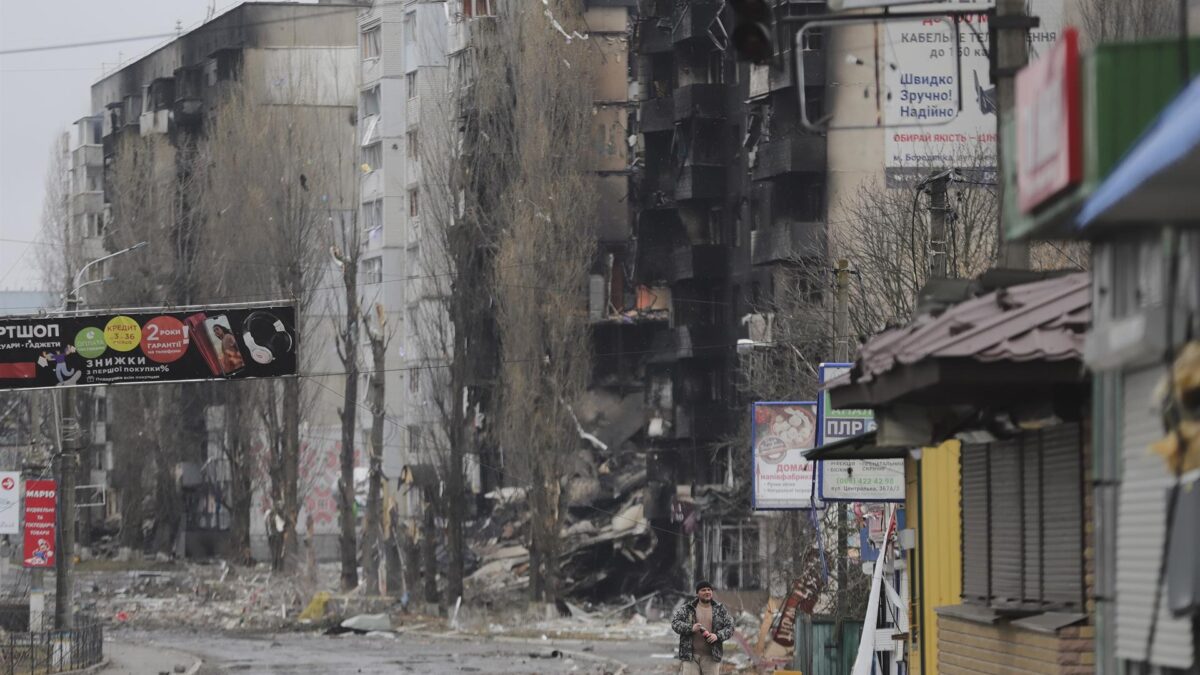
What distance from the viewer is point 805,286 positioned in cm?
5731

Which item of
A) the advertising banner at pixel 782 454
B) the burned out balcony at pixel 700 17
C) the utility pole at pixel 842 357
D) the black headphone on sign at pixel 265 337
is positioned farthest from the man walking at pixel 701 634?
the burned out balcony at pixel 700 17

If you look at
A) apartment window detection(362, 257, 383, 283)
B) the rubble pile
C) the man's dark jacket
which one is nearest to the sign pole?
the man's dark jacket

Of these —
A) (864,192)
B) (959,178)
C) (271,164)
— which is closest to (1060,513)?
(959,178)

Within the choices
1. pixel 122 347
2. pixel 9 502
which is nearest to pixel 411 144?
pixel 122 347

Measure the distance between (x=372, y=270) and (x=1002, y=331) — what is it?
258 ft

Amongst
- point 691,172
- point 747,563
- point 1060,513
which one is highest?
point 691,172

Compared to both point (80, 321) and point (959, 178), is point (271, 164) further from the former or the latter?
point (959, 178)

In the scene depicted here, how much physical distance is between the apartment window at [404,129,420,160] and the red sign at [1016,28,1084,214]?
69816mm

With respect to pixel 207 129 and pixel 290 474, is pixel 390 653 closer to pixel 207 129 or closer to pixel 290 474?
pixel 290 474

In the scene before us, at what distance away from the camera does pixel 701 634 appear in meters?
22.7

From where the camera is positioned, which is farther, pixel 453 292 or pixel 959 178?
pixel 453 292

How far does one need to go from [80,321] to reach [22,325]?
3.44 ft

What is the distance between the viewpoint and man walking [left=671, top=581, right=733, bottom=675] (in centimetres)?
2270

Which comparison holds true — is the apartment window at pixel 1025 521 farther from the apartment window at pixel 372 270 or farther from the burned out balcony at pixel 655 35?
the apartment window at pixel 372 270
